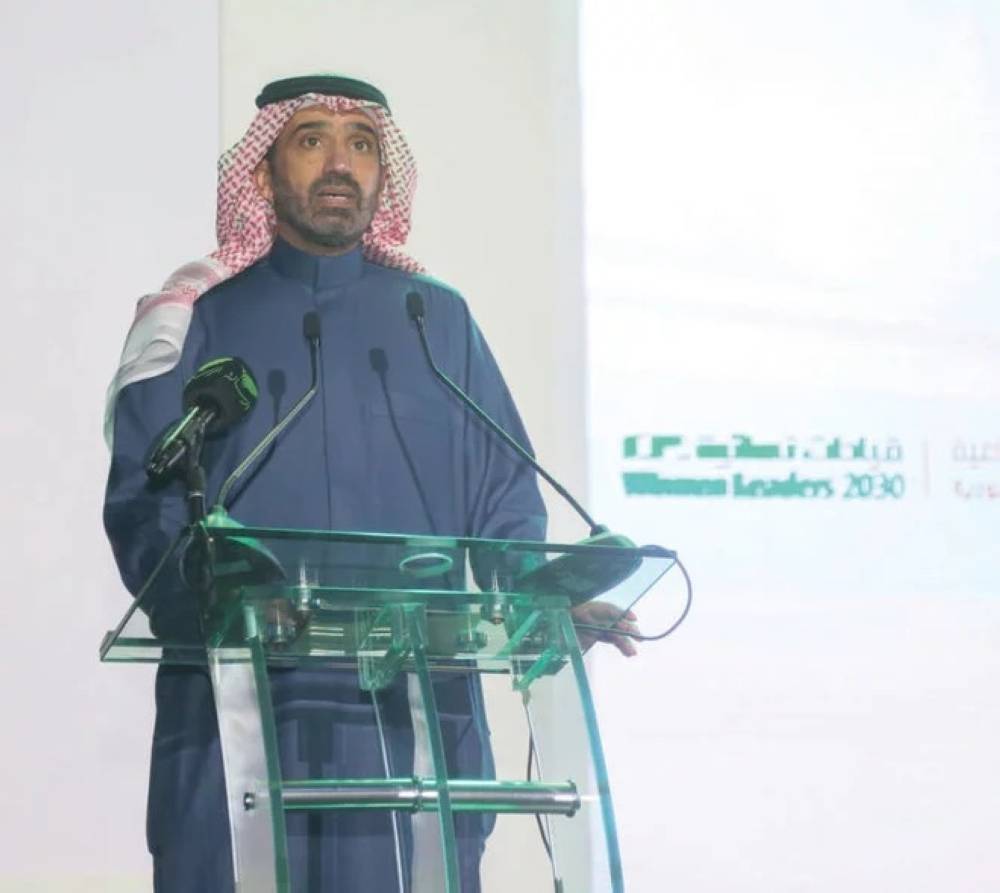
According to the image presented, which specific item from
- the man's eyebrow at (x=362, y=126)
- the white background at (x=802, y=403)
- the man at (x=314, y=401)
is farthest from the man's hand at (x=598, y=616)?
the white background at (x=802, y=403)

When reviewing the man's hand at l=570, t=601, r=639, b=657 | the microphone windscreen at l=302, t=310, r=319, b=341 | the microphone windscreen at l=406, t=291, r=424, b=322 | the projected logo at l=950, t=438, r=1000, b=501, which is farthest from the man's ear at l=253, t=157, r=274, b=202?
the projected logo at l=950, t=438, r=1000, b=501

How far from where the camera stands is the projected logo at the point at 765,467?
3354 millimetres

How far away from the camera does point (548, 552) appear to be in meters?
1.84

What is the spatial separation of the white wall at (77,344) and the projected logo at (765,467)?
0.97 m

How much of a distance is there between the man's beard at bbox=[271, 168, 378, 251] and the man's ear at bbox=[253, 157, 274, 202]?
2 cm

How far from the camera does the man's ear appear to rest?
2.79 metres

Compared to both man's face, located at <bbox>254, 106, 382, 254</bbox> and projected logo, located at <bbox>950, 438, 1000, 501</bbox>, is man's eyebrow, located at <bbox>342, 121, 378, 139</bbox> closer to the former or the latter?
man's face, located at <bbox>254, 106, 382, 254</bbox>

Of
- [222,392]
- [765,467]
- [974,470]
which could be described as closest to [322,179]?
[222,392]

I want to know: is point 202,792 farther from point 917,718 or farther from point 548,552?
point 917,718

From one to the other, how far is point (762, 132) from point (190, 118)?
120 centimetres

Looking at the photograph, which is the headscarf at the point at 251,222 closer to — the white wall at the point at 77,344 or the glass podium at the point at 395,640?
the white wall at the point at 77,344

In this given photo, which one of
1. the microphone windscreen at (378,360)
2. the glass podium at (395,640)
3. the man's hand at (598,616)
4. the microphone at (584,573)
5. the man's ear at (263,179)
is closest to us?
the glass podium at (395,640)

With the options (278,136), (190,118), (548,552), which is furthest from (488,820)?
(190,118)

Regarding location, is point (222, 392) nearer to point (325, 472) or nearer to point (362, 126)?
point (325, 472)
